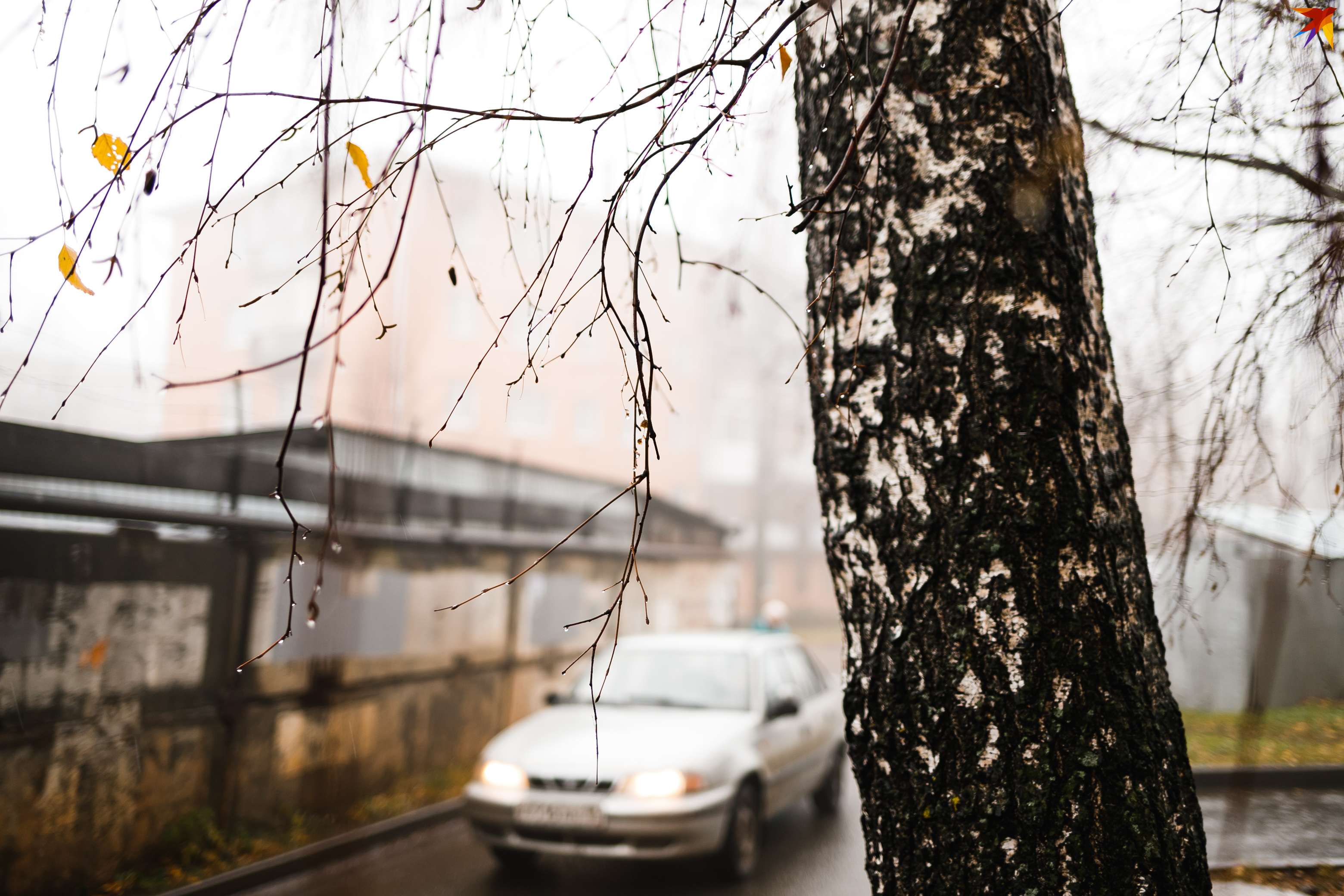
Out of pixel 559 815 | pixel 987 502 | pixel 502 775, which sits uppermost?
pixel 987 502

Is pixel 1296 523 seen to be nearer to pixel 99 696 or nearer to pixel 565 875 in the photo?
pixel 565 875

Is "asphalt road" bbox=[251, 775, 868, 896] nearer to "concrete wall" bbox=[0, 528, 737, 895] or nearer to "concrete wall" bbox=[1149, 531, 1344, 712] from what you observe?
"concrete wall" bbox=[0, 528, 737, 895]

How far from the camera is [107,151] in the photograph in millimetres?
1748

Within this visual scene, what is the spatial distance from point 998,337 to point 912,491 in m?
0.36

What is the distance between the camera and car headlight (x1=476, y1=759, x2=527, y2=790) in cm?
561

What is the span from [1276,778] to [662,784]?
7110mm

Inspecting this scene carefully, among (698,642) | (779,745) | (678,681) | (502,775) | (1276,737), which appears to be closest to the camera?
(502,775)

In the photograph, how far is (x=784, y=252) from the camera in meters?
4.88

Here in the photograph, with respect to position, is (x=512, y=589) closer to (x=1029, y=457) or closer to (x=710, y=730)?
(x=710, y=730)

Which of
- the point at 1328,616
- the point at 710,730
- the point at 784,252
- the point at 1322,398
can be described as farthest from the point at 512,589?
the point at 1328,616

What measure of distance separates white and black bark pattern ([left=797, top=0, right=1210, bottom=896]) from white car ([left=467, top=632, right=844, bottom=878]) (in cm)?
332

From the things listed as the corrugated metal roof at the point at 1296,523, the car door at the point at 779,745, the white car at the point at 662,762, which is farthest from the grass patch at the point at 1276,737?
the white car at the point at 662,762

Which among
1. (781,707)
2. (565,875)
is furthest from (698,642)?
(565,875)

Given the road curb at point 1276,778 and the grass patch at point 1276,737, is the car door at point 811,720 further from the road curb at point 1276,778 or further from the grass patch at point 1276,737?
the road curb at point 1276,778
